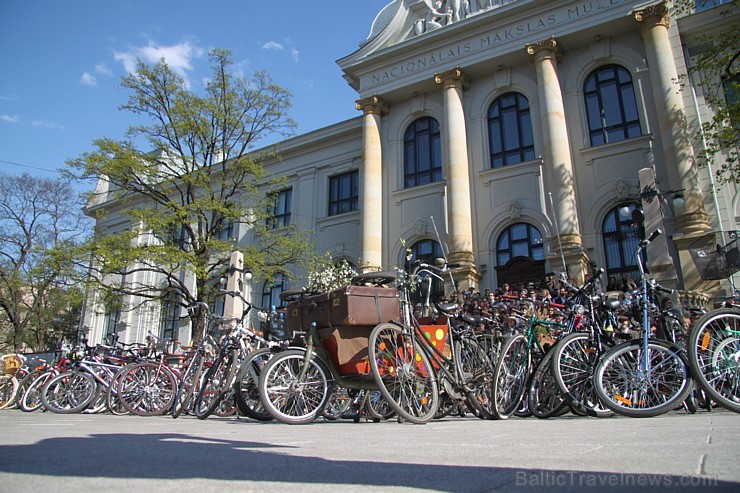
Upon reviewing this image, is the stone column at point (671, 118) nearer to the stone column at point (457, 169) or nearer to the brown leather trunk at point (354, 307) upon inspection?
the stone column at point (457, 169)

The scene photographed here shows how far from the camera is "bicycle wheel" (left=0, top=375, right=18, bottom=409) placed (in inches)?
415

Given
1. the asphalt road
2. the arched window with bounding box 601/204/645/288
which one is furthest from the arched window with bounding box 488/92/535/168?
the asphalt road

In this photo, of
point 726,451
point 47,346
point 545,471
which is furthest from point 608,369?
point 47,346

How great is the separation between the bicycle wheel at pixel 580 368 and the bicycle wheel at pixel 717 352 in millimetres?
954

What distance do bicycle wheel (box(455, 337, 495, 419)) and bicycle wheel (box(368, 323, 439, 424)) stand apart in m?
0.56

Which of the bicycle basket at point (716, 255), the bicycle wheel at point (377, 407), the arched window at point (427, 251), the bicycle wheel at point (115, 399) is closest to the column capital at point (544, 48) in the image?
the arched window at point (427, 251)

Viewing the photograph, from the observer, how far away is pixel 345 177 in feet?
84.3

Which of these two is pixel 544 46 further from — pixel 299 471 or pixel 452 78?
pixel 299 471

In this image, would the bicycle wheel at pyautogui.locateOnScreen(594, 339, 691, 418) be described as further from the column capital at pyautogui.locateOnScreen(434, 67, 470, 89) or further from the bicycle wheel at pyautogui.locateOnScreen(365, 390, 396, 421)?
the column capital at pyautogui.locateOnScreen(434, 67, 470, 89)

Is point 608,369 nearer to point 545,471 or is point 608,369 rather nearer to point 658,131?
point 545,471

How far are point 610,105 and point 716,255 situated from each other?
7.34 m

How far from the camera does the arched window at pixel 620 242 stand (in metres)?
16.4

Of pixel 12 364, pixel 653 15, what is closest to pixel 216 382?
pixel 12 364

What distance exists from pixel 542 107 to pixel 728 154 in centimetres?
626
